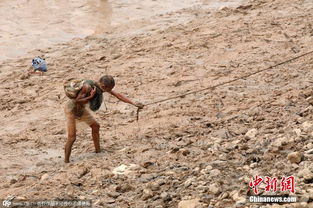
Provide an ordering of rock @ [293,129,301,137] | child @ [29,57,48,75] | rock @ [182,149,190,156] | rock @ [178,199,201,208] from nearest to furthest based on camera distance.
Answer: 1. rock @ [178,199,201,208]
2. rock @ [293,129,301,137]
3. rock @ [182,149,190,156]
4. child @ [29,57,48,75]

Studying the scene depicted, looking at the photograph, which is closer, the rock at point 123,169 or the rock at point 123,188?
the rock at point 123,188

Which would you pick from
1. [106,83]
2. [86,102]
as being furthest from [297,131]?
[86,102]

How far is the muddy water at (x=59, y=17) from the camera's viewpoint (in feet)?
40.9

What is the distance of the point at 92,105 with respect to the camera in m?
6.23

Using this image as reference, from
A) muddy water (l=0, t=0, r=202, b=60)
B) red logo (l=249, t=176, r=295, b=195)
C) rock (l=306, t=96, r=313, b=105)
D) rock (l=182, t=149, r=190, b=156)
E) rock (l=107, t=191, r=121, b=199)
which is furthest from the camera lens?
muddy water (l=0, t=0, r=202, b=60)

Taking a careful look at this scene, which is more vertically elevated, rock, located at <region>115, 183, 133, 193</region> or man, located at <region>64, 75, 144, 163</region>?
man, located at <region>64, 75, 144, 163</region>

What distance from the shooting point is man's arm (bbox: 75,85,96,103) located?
6.13 metres

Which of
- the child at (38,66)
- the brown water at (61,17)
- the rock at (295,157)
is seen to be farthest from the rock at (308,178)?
the brown water at (61,17)

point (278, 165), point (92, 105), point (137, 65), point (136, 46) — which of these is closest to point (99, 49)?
point (136, 46)

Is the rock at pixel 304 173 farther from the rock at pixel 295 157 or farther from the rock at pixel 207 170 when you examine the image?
the rock at pixel 207 170

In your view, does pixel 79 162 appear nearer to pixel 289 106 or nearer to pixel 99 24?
pixel 289 106

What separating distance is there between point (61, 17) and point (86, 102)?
8.47 m

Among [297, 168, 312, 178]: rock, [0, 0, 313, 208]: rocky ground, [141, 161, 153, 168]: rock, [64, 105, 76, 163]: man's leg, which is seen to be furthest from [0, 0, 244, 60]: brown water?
[297, 168, 312, 178]: rock

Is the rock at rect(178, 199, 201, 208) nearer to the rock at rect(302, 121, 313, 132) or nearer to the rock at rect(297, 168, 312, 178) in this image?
the rock at rect(297, 168, 312, 178)
